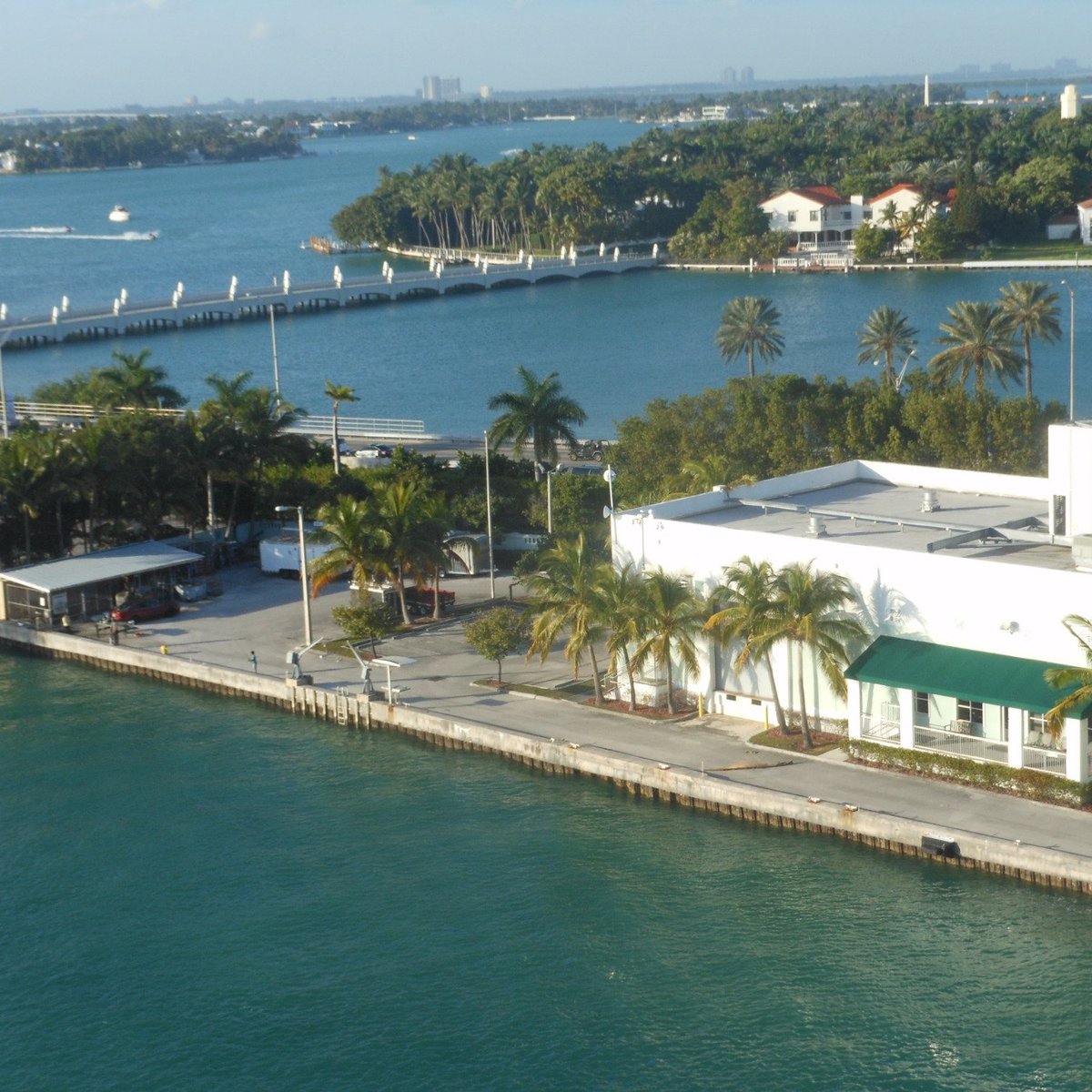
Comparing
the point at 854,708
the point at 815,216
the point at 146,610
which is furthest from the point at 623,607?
the point at 815,216

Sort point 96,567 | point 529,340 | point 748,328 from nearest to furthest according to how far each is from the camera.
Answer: point 96,567 < point 748,328 < point 529,340

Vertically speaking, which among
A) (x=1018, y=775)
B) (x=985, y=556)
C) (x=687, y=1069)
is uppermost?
(x=985, y=556)

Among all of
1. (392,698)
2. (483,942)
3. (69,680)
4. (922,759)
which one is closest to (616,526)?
(392,698)

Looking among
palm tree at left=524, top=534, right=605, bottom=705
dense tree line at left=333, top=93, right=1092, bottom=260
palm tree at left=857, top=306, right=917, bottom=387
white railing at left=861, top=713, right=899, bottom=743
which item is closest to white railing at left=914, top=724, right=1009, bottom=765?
white railing at left=861, top=713, right=899, bottom=743

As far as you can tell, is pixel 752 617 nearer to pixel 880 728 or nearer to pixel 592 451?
pixel 880 728

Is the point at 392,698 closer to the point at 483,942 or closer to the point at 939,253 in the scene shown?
the point at 483,942

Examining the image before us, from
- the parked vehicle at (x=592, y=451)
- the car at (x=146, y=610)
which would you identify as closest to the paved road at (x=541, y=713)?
the car at (x=146, y=610)
